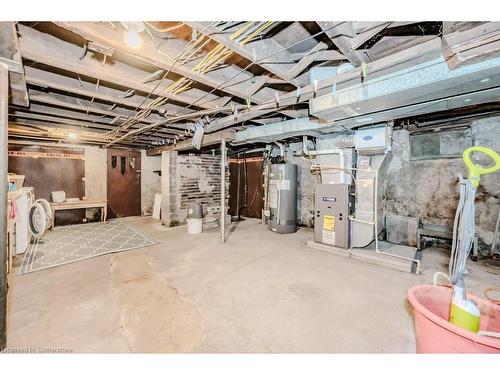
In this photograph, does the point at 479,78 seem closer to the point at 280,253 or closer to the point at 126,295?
the point at 280,253

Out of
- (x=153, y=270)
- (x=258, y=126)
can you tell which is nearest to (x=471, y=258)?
(x=258, y=126)

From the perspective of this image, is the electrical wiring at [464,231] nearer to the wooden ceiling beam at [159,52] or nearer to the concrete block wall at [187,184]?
the wooden ceiling beam at [159,52]

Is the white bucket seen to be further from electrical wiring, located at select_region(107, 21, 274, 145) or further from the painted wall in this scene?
the painted wall

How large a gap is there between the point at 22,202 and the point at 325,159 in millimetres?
5471

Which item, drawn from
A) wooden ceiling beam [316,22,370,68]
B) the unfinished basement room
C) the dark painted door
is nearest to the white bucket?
the unfinished basement room

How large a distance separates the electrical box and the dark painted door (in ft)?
20.7

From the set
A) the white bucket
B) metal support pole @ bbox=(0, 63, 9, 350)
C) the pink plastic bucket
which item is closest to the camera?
A: the pink plastic bucket

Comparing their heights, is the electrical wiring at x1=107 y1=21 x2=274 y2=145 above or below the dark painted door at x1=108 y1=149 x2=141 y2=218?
above

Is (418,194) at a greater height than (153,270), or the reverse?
(418,194)

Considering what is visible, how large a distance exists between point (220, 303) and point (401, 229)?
387 centimetres

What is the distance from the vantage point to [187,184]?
6.20m

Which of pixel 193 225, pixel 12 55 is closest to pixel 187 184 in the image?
pixel 193 225

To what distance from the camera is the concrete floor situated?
1665 mm

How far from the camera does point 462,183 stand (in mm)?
1377
